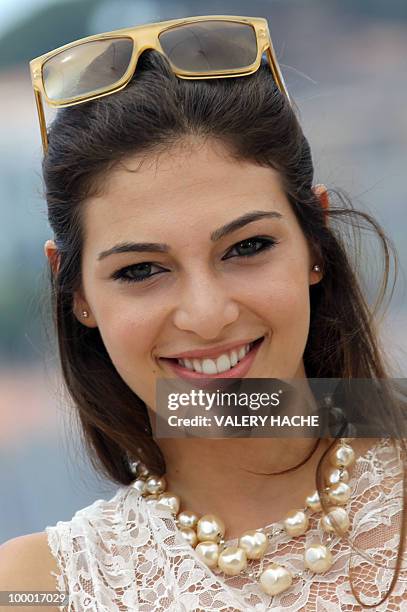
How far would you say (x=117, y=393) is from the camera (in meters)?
2.00

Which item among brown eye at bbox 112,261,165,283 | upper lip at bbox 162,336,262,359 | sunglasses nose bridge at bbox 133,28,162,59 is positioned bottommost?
upper lip at bbox 162,336,262,359

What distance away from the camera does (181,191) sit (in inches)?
65.6

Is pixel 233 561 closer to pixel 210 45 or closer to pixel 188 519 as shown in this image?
pixel 188 519

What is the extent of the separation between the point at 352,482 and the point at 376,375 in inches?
9.6

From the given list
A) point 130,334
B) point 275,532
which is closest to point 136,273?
point 130,334

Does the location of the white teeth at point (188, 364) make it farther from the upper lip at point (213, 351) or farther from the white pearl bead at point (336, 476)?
the white pearl bead at point (336, 476)

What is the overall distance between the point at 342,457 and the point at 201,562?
35cm

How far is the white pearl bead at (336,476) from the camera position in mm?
1783

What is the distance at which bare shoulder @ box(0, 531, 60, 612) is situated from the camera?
177 cm

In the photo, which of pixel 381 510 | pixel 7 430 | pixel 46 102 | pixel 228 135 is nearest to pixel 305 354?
pixel 381 510

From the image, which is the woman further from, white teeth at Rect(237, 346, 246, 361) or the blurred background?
the blurred background

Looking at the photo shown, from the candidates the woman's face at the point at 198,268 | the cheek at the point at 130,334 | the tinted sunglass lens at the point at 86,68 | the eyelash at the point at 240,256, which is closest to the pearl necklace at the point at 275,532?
the woman's face at the point at 198,268

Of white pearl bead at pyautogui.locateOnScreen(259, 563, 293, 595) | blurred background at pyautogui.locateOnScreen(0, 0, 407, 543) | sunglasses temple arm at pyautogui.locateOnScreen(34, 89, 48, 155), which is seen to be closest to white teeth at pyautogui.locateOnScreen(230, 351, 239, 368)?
white pearl bead at pyautogui.locateOnScreen(259, 563, 293, 595)

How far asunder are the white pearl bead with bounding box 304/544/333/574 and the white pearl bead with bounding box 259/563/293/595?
4 centimetres
